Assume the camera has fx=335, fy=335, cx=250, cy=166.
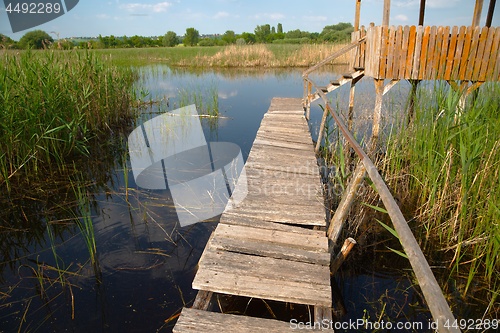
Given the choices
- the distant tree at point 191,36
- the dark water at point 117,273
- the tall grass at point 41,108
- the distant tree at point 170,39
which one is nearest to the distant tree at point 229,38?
the distant tree at point 191,36

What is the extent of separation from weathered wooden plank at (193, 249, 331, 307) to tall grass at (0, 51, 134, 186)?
3.68 metres

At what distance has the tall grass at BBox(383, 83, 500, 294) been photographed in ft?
9.93

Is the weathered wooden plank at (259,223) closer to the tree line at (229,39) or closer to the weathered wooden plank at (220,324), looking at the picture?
the weathered wooden plank at (220,324)

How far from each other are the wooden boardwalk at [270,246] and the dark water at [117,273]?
1.64 feet

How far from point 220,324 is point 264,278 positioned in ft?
1.64

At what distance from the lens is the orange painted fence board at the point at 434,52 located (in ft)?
18.9

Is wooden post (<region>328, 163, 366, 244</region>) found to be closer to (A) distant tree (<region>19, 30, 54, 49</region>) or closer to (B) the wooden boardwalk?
(B) the wooden boardwalk

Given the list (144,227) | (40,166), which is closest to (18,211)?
(40,166)

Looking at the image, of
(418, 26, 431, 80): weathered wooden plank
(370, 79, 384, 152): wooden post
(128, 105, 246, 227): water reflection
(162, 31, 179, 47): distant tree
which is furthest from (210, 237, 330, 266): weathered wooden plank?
(162, 31, 179, 47): distant tree

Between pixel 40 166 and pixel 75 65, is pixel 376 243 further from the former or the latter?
pixel 75 65

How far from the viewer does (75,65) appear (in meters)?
6.82

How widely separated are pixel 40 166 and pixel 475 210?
5.95 meters

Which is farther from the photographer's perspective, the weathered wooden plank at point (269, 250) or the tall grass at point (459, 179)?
the tall grass at point (459, 179)

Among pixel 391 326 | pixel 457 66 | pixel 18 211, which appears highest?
pixel 457 66
